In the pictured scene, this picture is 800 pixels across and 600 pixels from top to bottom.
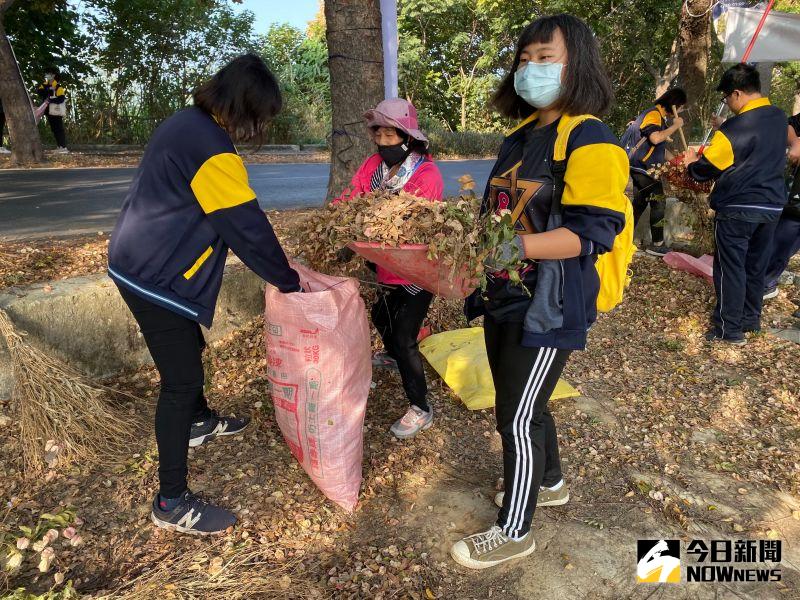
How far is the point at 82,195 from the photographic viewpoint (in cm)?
704

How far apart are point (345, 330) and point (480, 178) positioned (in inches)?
378

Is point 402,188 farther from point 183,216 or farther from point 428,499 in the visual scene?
point 428,499

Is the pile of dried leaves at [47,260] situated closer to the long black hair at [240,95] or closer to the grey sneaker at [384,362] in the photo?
the grey sneaker at [384,362]

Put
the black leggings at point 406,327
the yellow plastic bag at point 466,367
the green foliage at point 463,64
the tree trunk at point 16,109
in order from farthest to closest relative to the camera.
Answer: the green foliage at point 463,64, the tree trunk at point 16,109, the yellow plastic bag at point 466,367, the black leggings at point 406,327

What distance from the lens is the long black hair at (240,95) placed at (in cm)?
201

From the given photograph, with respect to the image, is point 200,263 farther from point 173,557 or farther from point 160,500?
point 173,557

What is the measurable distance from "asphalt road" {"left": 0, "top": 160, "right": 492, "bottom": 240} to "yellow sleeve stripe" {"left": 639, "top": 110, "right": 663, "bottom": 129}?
2781 millimetres

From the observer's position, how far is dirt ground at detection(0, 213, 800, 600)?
209 centimetres

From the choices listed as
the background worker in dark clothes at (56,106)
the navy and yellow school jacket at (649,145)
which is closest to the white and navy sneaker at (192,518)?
the navy and yellow school jacket at (649,145)

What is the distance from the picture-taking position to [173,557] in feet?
6.98

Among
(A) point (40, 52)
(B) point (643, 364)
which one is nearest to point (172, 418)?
(B) point (643, 364)

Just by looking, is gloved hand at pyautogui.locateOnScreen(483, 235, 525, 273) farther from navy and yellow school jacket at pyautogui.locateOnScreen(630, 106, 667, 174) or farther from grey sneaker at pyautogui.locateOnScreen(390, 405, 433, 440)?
navy and yellow school jacket at pyautogui.locateOnScreen(630, 106, 667, 174)

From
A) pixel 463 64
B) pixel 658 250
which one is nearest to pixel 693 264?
pixel 658 250

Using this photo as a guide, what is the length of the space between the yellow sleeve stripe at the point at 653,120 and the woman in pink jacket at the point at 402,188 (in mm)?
4469
